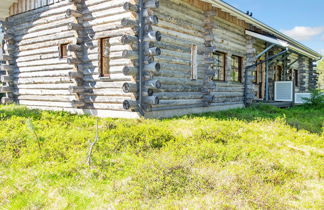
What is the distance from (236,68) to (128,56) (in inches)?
300

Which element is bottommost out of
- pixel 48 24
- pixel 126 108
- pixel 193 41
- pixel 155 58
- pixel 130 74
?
pixel 126 108

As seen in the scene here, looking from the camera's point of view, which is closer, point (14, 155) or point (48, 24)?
point (14, 155)

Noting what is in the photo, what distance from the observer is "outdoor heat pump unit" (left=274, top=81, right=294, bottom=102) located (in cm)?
1650

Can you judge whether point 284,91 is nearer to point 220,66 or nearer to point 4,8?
point 220,66

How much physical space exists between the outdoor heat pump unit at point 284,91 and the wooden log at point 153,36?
11100mm

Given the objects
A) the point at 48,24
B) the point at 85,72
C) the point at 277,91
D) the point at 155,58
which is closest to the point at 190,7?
the point at 155,58

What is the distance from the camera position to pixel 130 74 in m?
8.14

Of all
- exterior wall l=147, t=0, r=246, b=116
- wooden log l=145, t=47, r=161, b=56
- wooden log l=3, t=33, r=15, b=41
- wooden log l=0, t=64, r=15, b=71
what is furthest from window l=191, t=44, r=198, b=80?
wooden log l=0, t=64, r=15, b=71

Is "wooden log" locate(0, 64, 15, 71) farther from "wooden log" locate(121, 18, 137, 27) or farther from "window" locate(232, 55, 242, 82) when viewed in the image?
"window" locate(232, 55, 242, 82)

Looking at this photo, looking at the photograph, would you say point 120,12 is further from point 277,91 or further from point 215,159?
point 277,91

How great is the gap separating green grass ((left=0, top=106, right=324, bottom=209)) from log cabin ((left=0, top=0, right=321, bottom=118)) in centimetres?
169

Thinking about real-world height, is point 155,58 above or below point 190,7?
below

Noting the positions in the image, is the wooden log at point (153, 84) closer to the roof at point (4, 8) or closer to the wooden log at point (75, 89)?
the wooden log at point (75, 89)

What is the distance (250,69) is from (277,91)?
3682 millimetres
